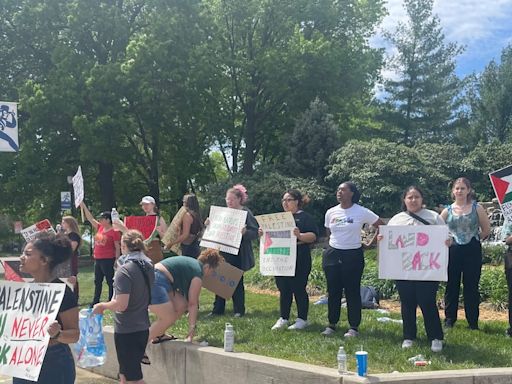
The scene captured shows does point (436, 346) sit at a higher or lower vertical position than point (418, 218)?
lower

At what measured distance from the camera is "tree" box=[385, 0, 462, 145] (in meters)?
41.9

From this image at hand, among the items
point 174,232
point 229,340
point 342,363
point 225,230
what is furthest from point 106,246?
point 342,363

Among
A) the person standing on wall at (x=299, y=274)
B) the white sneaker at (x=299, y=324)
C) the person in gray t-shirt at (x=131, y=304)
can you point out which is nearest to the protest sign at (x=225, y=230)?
the person standing on wall at (x=299, y=274)

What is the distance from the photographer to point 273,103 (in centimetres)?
3359

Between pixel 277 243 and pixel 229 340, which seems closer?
pixel 229 340

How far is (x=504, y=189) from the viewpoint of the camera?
678 centimetres

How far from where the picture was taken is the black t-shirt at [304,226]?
24.2ft

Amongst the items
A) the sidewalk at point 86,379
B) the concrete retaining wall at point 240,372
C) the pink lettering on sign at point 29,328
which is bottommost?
the sidewalk at point 86,379

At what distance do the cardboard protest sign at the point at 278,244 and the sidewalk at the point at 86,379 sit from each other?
2.32 m

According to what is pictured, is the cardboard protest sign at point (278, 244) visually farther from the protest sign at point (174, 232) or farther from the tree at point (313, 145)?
the tree at point (313, 145)

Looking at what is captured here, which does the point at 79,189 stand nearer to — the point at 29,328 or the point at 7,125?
the point at 7,125

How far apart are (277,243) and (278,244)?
0.07 feet

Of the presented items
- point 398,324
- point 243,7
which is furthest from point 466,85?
point 398,324

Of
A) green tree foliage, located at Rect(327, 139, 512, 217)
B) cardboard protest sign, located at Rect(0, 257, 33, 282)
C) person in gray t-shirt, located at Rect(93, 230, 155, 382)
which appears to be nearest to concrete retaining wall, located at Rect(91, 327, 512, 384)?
person in gray t-shirt, located at Rect(93, 230, 155, 382)
